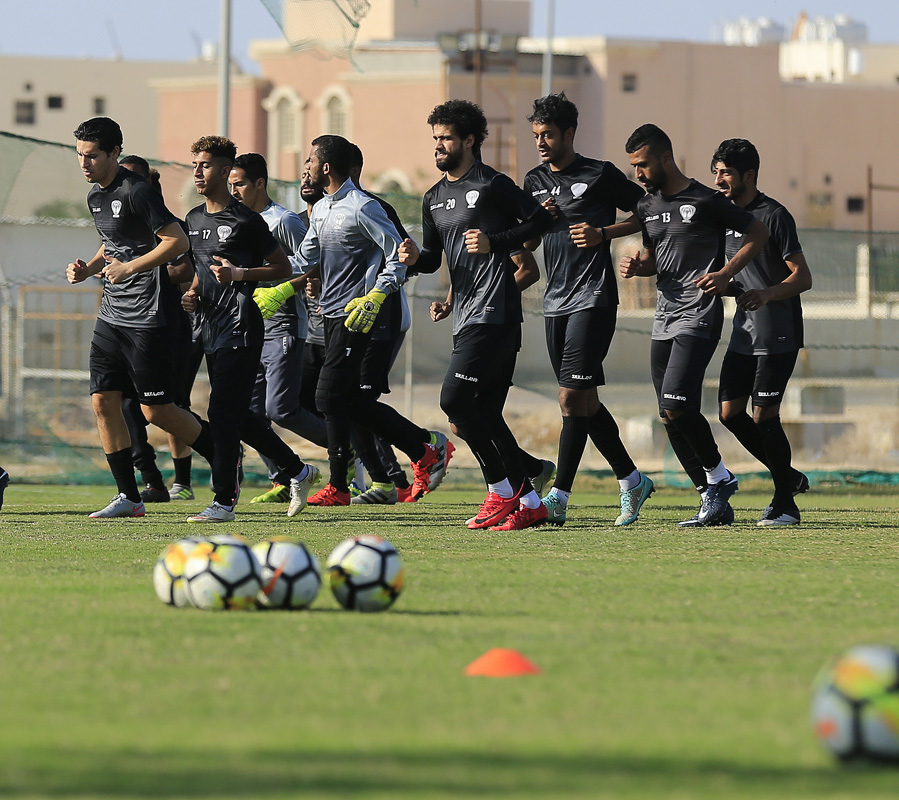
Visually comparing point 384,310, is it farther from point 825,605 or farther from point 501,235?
point 825,605

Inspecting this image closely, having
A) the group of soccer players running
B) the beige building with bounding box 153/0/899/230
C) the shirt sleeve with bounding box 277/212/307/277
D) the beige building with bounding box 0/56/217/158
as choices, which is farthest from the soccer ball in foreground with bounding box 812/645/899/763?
the beige building with bounding box 0/56/217/158

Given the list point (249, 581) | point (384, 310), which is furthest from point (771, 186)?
point (249, 581)

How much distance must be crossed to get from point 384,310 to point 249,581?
458 centimetres

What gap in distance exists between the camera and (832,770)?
3.51 metres

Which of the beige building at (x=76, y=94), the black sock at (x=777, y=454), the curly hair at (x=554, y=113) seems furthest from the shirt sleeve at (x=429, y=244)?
the beige building at (x=76, y=94)

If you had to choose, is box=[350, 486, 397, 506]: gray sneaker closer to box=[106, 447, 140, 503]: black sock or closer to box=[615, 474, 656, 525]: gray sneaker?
box=[106, 447, 140, 503]: black sock

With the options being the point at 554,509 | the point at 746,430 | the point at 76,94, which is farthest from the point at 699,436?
the point at 76,94

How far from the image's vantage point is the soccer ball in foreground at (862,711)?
350cm

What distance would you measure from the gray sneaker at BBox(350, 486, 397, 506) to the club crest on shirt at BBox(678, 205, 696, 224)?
302 centimetres

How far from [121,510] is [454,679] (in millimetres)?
5463

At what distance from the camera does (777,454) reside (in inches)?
376

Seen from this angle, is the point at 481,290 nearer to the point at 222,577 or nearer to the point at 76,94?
A: the point at 222,577

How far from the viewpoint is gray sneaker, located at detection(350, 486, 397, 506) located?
10.7 meters

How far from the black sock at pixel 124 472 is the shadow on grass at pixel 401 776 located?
19.5ft
